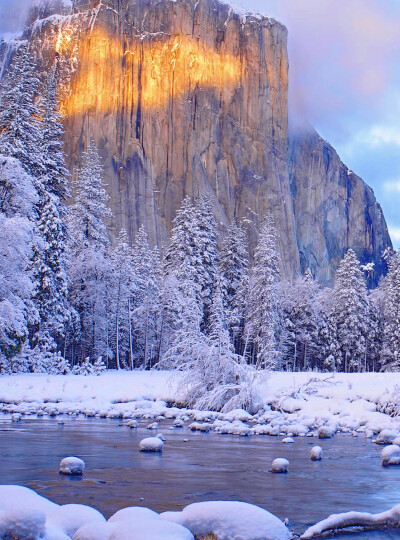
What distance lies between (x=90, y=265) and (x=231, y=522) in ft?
98.1

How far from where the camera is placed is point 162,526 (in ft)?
16.8

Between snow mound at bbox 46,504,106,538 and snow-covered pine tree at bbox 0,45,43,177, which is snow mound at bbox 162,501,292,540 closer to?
snow mound at bbox 46,504,106,538

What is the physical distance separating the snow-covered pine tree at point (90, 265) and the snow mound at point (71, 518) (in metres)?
29.0

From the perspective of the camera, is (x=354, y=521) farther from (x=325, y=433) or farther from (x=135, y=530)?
→ (x=325, y=433)

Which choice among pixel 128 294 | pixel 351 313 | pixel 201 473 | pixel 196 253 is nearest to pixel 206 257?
pixel 196 253

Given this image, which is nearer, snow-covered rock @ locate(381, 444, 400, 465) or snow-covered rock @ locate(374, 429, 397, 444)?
snow-covered rock @ locate(381, 444, 400, 465)

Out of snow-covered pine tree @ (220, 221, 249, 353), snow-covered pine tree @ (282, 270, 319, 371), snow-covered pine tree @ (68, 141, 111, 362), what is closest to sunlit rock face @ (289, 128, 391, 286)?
snow-covered pine tree @ (282, 270, 319, 371)

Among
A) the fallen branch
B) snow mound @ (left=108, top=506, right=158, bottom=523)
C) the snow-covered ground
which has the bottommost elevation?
the fallen branch

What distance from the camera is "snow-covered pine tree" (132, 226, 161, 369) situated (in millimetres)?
41312

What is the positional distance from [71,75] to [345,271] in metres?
67.0

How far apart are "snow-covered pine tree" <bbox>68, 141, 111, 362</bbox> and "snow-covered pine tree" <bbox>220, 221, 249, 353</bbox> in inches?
379

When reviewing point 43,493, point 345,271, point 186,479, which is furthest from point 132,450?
point 345,271

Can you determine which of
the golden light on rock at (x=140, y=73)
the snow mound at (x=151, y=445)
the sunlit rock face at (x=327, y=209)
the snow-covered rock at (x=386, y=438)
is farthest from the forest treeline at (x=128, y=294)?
the sunlit rock face at (x=327, y=209)

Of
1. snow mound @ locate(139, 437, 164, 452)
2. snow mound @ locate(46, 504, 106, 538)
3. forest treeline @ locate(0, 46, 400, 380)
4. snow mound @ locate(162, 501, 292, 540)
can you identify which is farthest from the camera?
forest treeline @ locate(0, 46, 400, 380)
